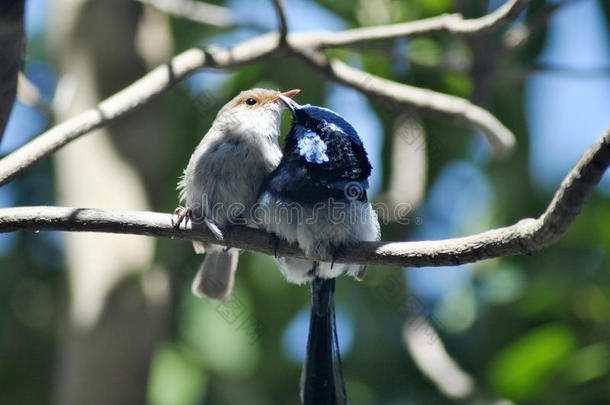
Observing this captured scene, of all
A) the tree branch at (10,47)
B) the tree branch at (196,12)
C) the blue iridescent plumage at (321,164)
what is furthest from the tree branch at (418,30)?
the tree branch at (10,47)

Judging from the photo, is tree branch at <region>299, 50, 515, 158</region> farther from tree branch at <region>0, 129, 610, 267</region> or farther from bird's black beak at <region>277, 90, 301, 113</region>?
tree branch at <region>0, 129, 610, 267</region>

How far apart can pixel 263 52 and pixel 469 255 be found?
6.93ft

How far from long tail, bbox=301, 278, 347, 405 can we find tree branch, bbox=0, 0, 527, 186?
51.1 inches

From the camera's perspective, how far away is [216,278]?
15.1 ft

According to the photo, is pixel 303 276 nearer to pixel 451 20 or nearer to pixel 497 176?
pixel 451 20

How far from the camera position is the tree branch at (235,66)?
3.52 m

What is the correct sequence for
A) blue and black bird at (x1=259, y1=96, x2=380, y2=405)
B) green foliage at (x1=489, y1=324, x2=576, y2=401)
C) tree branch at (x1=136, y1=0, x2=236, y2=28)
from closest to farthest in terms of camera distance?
blue and black bird at (x1=259, y1=96, x2=380, y2=405) < green foliage at (x1=489, y1=324, x2=576, y2=401) < tree branch at (x1=136, y1=0, x2=236, y2=28)

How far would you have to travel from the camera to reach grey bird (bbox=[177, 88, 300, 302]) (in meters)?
4.16

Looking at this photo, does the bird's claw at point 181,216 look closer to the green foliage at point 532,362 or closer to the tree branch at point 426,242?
the tree branch at point 426,242

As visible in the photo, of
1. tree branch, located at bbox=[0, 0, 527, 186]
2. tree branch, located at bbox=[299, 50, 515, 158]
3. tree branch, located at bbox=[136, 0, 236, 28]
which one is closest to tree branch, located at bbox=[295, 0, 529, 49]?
tree branch, located at bbox=[0, 0, 527, 186]

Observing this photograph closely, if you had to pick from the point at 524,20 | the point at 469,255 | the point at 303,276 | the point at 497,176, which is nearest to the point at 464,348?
the point at 497,176

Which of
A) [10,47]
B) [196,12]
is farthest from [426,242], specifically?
[196,12]

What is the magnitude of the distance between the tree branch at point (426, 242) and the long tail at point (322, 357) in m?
0.85

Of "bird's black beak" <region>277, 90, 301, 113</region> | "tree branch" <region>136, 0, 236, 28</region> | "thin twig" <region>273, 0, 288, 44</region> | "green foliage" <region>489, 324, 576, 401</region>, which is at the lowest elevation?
"green foliage" <region>489, 324, 576, 401</region>
